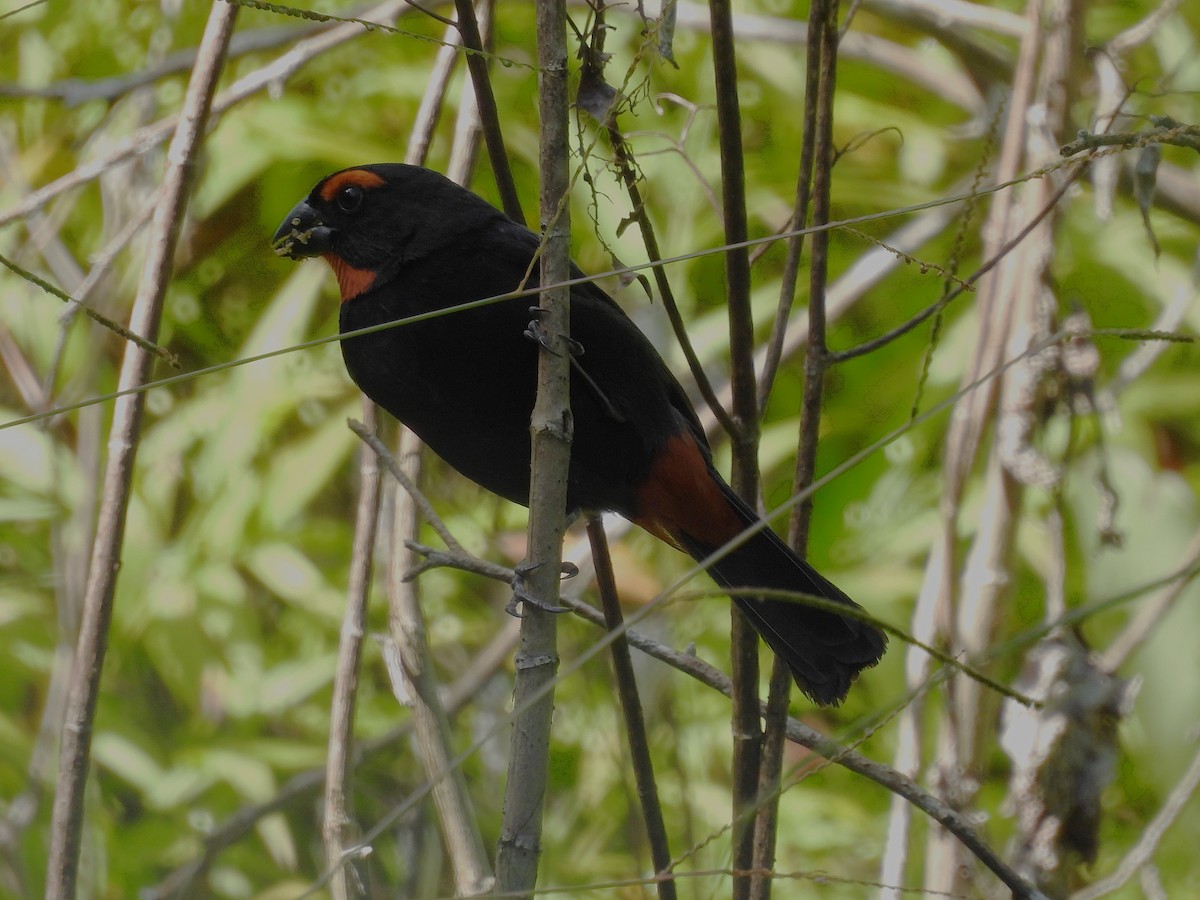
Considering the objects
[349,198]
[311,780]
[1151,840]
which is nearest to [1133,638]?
[1151,840]

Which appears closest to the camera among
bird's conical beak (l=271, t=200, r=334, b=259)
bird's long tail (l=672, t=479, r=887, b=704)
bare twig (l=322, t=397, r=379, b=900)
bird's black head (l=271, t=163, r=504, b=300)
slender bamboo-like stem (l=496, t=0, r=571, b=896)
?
slender bamboo-like stem (l=496, t=0, r=571, b=896)

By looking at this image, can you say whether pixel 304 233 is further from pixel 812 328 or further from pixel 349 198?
pixel 812 328

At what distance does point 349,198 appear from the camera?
90.6 inches

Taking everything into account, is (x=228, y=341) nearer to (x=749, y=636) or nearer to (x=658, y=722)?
(x=658, y=722)

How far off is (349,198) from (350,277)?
0.17 m

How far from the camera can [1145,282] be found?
9.95ft

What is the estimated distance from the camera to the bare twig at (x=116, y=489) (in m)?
1.51

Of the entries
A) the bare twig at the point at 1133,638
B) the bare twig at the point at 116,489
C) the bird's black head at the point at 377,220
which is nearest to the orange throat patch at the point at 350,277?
the bird's black head at the point at 377,220

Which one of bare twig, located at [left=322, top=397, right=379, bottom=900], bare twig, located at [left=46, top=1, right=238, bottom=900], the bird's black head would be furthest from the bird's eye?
bare twig, located at [left=322, top=397, right=379, bottom=900]

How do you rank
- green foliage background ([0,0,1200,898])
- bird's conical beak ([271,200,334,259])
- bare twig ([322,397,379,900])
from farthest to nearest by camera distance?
green foliage background ([0,0,1200,898]) < bird's conical beak ([271,200,334,259]) < bare twig ([322,397,379,900])

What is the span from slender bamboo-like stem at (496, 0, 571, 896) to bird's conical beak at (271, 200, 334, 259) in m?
1.03

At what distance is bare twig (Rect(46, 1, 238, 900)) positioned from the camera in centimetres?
151

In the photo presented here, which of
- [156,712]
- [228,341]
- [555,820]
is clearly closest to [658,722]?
[555,820]

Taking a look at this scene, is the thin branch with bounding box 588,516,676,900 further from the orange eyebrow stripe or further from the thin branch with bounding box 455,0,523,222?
the orange eyebrow stripe
